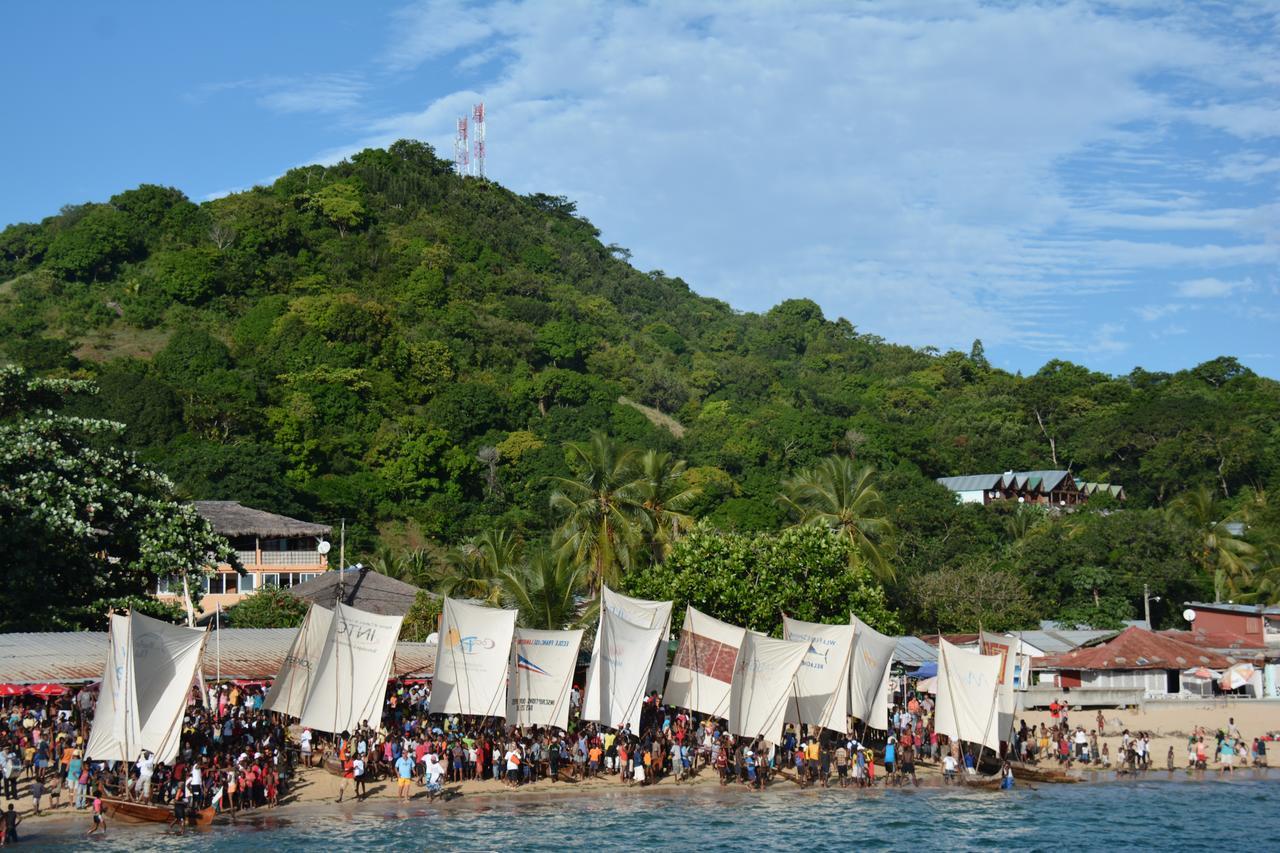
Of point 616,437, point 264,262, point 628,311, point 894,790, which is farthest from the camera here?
point 628,311

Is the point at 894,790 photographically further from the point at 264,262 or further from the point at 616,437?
the point at 264,262

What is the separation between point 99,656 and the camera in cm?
3481

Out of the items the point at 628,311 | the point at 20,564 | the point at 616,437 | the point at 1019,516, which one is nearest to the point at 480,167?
the point at 628,311

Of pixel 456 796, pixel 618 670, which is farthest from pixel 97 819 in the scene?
pixel 618 670

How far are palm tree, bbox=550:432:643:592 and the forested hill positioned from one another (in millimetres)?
18304

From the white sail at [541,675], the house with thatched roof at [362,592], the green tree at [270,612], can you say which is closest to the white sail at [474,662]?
the white sail at [541,675]

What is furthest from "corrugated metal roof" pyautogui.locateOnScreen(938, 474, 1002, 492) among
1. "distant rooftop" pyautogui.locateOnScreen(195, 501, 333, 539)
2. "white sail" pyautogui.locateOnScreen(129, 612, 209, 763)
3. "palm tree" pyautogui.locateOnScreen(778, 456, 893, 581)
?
"white sail" pyautogui.locateOnScreen(129, 612, 209, 763)

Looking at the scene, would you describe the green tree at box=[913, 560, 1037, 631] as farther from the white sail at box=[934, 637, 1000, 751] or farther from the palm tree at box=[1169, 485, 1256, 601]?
the white sail at box=[934, 637, 1000, 751]

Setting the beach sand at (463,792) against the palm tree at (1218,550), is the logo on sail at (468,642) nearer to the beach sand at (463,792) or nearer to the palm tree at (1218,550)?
the beach sand at (463,792)

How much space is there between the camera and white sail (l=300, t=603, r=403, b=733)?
31562mm

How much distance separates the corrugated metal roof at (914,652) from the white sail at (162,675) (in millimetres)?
25641

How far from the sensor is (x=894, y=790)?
35.4 m

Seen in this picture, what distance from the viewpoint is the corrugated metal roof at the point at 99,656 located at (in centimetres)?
3309

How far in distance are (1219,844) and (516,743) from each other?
17.5m
